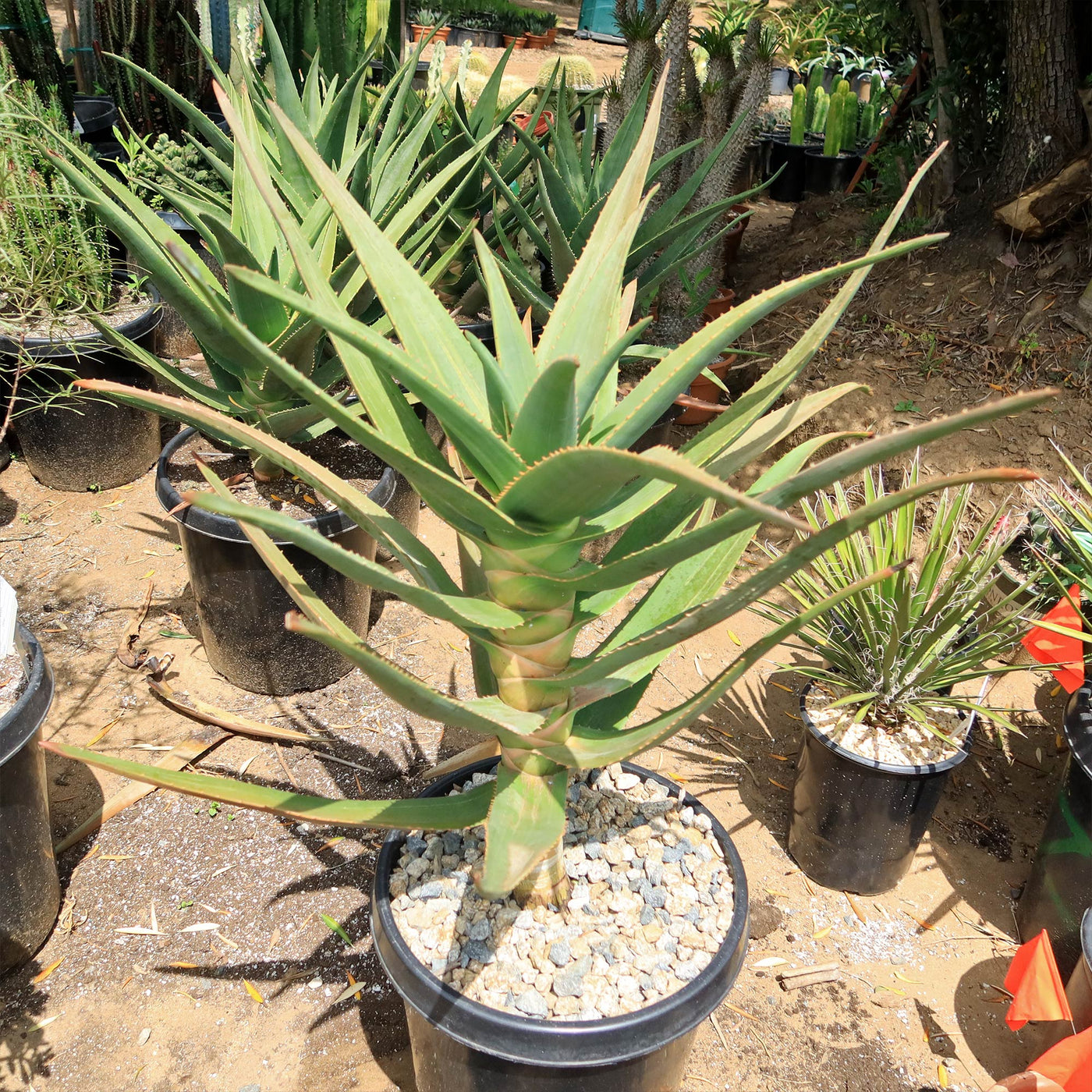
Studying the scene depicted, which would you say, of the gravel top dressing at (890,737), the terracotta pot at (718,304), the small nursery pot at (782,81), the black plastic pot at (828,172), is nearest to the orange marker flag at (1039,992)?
the gravel top dressing at (890,737)

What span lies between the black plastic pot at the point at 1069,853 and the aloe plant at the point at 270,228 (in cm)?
174

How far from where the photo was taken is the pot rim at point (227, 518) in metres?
2.20

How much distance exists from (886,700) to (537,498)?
1.43m

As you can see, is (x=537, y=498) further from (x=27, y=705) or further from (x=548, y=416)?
(x=27, y=705)

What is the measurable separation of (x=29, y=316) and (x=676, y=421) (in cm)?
242

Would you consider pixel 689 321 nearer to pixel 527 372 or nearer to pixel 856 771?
pixel 856 771

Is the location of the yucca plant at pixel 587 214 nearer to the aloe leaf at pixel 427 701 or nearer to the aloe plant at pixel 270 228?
the aloe plant at pixel 270 228

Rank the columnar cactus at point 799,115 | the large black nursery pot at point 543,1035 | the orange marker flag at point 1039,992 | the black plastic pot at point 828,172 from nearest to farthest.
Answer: the large black nursery pot at point 543,1035 → the orange marker flag at point 1039,992 → the black plastic pot at point 828,172 → the columnar cactus at point 799,115

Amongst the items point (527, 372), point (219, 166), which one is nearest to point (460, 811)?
point (527, 372)

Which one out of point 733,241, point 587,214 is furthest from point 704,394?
point 733,241

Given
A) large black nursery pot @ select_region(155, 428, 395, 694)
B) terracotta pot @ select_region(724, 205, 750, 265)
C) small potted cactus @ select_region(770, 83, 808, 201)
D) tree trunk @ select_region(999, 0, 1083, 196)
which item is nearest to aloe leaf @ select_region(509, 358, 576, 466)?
large black nursery pot @ select_region(155, 428, 395, 694)

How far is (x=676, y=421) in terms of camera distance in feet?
12.7

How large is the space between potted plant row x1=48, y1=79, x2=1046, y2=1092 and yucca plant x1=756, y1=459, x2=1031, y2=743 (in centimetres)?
71

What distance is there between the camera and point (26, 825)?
1.66 meters
